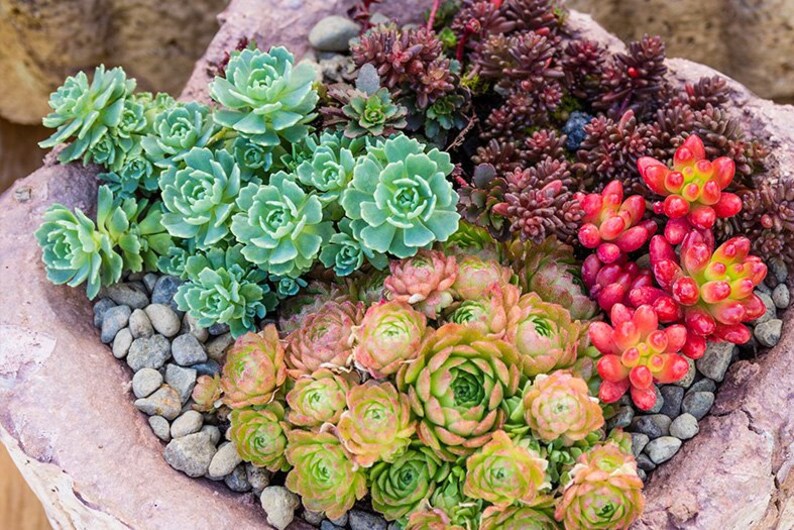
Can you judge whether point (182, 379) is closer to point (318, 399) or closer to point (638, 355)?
point (318, 399)

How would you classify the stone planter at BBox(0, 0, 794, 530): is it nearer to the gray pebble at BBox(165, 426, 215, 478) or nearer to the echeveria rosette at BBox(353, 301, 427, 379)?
the gray pebble at BBox(165, 426, 215, 478)

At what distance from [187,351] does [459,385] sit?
0.56m

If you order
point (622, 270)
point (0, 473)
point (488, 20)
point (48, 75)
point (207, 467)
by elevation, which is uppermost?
point (488, 20)

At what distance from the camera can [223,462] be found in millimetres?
1419

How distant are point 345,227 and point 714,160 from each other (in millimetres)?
668

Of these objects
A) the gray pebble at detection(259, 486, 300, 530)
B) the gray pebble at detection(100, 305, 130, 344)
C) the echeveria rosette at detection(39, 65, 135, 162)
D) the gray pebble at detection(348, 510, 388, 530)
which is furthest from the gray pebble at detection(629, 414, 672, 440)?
the echeveria rosette at detection(39, 65, 135, 162)

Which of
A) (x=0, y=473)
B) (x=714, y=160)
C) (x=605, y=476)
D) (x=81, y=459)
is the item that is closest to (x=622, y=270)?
(x=714, y=160)

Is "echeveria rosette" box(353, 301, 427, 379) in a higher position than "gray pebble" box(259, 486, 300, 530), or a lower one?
higher

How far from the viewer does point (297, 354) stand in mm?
1398

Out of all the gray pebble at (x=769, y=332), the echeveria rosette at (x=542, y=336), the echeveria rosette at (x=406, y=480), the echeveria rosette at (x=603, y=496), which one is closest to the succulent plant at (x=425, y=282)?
the echeveria rosette at (x=542, y=336)

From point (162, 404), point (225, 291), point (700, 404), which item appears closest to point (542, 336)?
point (700, 404)

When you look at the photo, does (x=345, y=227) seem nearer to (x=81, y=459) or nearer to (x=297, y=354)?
(x=297, y=354)

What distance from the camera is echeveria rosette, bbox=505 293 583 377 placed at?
1.32 metres

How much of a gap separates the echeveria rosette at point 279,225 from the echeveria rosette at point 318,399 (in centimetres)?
21
